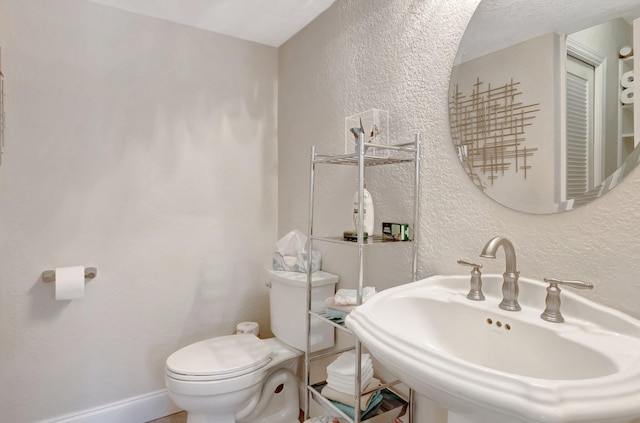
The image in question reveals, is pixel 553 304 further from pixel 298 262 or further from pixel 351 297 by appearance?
pixel 298 262

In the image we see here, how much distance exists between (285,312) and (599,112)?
1.47 m

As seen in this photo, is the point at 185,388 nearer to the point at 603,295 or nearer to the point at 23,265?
the point at 23,265

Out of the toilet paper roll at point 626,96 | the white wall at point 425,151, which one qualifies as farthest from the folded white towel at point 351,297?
the toilet paper roll at point 626,96

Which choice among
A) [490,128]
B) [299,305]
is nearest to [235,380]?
[299,305]

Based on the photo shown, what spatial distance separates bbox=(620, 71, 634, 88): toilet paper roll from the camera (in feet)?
2.62

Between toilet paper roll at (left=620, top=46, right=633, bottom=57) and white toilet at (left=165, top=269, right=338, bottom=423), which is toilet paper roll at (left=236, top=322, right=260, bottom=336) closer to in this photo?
white toilet at (left=165, top=269, right=338, bottom=423)

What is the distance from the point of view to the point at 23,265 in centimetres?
167

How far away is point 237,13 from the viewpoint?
1.91m

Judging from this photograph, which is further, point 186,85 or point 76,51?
point 186,85

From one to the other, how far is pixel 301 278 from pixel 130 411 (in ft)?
4.07

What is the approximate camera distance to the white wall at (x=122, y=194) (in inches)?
65.8

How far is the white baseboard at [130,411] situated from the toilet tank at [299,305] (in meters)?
0.82

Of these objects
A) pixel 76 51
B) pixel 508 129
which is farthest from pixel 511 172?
pixel 76 51

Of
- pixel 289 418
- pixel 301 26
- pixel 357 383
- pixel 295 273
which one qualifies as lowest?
pixel 289 418
